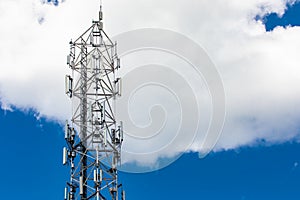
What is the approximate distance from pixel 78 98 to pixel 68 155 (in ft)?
11.8

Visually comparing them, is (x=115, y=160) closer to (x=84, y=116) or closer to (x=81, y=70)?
(x=84, y=116)

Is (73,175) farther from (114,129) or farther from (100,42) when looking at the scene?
(100,42)

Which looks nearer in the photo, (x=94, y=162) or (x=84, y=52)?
(x=94, y=162)

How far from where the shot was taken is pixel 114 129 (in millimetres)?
36062

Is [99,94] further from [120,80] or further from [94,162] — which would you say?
[94,162]

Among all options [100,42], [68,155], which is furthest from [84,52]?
[68,155]

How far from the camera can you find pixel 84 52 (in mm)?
37031

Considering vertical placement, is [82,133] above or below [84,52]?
below

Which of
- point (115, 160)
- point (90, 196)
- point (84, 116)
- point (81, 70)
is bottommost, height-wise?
point (90, 196)

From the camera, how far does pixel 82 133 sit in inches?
1391

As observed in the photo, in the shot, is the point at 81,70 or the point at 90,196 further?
the point at 81,70

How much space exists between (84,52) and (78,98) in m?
3.00

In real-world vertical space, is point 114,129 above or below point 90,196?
above

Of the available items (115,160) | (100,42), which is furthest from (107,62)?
(115,160)
